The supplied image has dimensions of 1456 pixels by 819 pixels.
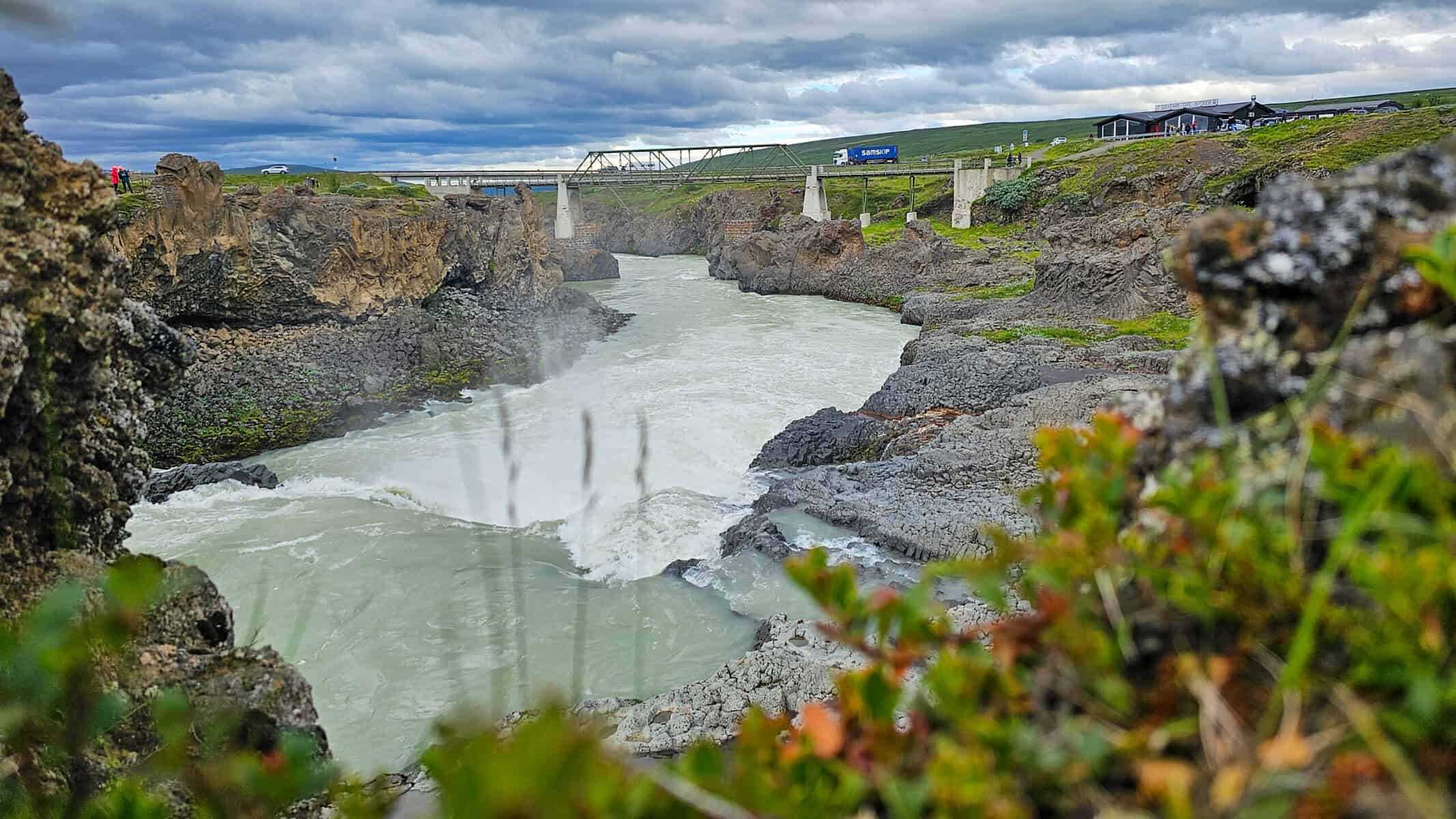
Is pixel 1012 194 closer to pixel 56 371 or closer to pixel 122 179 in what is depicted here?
pixel 122 179

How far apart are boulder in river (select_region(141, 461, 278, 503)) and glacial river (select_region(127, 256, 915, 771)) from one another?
37cm

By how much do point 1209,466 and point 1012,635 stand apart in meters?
0.52

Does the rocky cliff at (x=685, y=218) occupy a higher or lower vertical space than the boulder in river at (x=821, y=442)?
higher

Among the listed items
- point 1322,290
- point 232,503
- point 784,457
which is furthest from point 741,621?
point 232,503

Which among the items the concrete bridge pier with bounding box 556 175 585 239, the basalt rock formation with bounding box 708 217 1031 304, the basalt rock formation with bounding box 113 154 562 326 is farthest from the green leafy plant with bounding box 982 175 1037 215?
the basalt rock formation with bounding box 113 154 562 326

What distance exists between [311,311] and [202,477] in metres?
11.6

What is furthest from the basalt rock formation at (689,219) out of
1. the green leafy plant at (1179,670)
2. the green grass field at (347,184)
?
the green leafy plant at (1179,670)

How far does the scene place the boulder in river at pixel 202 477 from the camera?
59.5 feet

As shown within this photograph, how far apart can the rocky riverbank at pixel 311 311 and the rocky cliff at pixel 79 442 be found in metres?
17.2

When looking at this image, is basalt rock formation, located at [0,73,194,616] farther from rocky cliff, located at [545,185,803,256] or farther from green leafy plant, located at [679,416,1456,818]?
rocky cliff, located at [545,185,803,256]

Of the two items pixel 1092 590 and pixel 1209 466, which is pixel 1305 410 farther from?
pixel 1092 590

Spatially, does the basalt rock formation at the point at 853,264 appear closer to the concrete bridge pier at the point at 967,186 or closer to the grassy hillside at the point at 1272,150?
the grassy hillside at the point at 1272,150

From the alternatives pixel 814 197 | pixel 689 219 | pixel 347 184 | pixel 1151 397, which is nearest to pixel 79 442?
pixel 1151 397

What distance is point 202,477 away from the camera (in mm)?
18828
